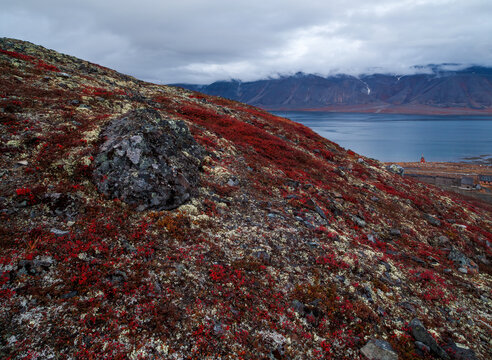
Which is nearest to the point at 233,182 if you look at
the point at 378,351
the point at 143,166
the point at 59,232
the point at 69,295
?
the point at 143,166

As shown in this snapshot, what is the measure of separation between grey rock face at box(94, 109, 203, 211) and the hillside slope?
0.25 ft

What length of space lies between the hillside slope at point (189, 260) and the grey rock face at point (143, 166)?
0.08m

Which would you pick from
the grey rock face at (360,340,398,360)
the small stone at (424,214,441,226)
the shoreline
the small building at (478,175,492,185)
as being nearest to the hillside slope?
the grey rock face at (360,340,398,360)

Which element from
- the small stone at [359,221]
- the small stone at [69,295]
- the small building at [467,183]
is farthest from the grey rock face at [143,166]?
the small building at [467,183]

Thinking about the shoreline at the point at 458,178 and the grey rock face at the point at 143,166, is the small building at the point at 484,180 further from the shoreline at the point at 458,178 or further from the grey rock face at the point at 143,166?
the grey rock face at the point at 143,166

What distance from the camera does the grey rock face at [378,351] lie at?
7797mm

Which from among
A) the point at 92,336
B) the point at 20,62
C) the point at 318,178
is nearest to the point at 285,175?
the point at 318,178

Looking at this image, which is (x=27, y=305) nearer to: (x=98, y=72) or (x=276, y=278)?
(x=276, y=278)

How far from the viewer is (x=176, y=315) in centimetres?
746

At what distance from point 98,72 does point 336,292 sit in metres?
45.5

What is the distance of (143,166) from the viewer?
12070 mm

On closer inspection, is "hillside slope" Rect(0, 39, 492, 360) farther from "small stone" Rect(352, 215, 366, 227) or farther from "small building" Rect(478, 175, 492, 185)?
"small building" Rect(478, 175, 492, 185)

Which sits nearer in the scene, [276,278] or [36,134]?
[276,278]

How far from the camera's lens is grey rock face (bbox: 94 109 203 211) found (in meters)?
11.4
